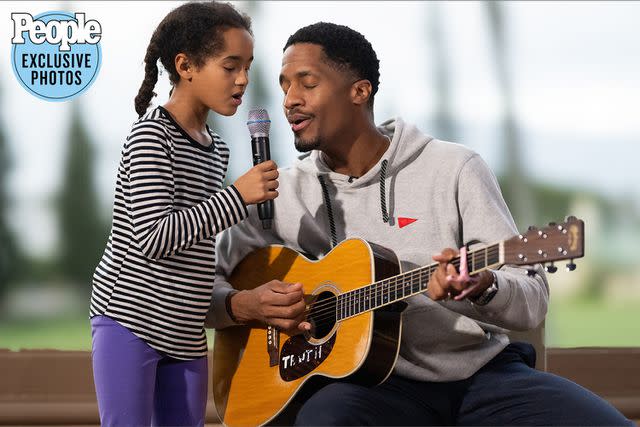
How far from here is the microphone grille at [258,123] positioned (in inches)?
84.2

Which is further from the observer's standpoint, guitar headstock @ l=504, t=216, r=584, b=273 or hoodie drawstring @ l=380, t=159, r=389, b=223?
hoodie drawstring @ l=380, t=159, r=389, b=223

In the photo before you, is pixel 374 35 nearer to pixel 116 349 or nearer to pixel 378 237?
pixel 378 237

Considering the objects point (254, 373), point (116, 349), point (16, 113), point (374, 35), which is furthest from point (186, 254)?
point (16, 113)

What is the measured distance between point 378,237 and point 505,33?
7.37 ft

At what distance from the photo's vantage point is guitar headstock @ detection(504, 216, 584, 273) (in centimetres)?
160

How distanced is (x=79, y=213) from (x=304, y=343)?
3.07 metres

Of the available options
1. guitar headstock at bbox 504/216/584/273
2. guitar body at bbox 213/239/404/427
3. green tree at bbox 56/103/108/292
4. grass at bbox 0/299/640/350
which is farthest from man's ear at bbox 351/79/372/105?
grass at bbox 0/299/640/350

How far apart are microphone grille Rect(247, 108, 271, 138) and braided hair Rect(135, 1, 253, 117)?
6.8 inches

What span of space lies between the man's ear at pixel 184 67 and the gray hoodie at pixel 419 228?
0.46 m

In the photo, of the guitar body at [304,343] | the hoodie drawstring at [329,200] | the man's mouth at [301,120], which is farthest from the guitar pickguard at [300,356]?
the man's mouth at [301,120]

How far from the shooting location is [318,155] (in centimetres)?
251

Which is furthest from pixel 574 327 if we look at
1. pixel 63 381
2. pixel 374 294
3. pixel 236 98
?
pixel 236 98

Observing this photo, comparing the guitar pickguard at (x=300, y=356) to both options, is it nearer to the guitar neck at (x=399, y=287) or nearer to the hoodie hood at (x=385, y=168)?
the guitar neck at (x=399, y=287)

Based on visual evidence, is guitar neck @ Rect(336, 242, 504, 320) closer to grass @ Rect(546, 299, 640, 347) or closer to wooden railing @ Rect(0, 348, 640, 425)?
wooden railing @ Rect(0, 348, 640, 425)
